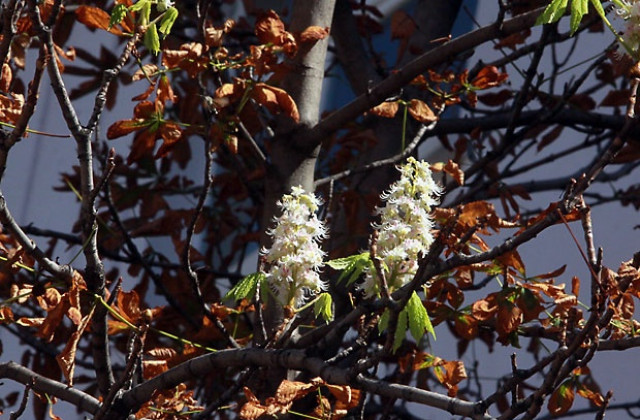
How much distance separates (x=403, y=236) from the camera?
115cm

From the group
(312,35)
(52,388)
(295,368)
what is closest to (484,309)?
(295,368)

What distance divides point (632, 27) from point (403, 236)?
14.7 inches

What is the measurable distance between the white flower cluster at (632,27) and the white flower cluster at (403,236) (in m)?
0.29

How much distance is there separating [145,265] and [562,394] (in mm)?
849

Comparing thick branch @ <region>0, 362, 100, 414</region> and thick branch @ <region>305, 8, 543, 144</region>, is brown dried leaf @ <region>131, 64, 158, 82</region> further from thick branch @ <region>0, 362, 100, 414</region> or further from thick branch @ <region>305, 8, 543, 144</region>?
thick branch @ <region>0, 362, 100, 414</region>

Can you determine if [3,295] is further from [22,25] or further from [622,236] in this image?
[622,236]

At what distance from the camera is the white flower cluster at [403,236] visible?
3.73ft

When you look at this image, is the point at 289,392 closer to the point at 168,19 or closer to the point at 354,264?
the point at 354,264

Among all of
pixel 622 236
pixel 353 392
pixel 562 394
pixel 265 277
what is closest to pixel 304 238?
pixel 265 277

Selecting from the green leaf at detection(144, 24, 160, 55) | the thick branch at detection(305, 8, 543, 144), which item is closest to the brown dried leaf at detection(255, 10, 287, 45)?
the thick branch at detection(305, 8, 543, 144)

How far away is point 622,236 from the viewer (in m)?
A: 2.47

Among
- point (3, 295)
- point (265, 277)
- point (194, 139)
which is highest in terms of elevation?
point (194, 139)

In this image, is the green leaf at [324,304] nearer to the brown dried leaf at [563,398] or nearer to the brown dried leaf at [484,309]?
the brown dried leaf at [484,309]

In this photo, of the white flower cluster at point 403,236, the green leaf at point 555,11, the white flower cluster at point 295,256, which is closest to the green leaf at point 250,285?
the white flower cluster at point 295,256
